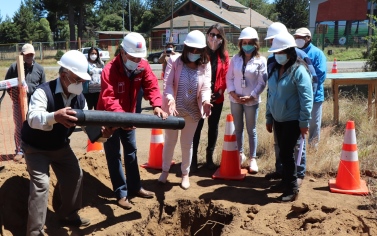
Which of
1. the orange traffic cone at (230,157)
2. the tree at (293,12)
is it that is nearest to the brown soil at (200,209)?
the orange traffic cone at (230,157)

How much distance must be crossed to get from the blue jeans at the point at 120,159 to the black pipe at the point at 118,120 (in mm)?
810

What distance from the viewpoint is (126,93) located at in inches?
208

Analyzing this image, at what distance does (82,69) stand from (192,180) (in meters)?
2.74

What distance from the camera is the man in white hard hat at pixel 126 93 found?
5.04m

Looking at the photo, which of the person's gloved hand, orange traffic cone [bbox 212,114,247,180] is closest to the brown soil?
orange traffic cone [bbox 212,114,247,180]

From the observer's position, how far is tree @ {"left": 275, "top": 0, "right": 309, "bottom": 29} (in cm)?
7175

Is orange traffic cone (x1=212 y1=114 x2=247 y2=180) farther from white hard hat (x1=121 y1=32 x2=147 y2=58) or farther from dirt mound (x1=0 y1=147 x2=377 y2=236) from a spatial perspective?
white hard hat (x1=121 y1=32 x2=147 y2=58)

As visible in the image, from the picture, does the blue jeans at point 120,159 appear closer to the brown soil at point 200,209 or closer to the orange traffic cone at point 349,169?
the brown soil at point 200,209

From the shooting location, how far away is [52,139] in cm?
448

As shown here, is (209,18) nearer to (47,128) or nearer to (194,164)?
(194,164)

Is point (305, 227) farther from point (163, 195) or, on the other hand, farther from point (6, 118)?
point (6, 118)

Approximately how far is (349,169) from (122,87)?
3110 mm

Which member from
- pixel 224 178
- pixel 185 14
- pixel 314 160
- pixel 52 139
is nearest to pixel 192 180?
pixel 224 178

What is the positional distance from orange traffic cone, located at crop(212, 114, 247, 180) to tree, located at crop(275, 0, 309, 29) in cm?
6883
